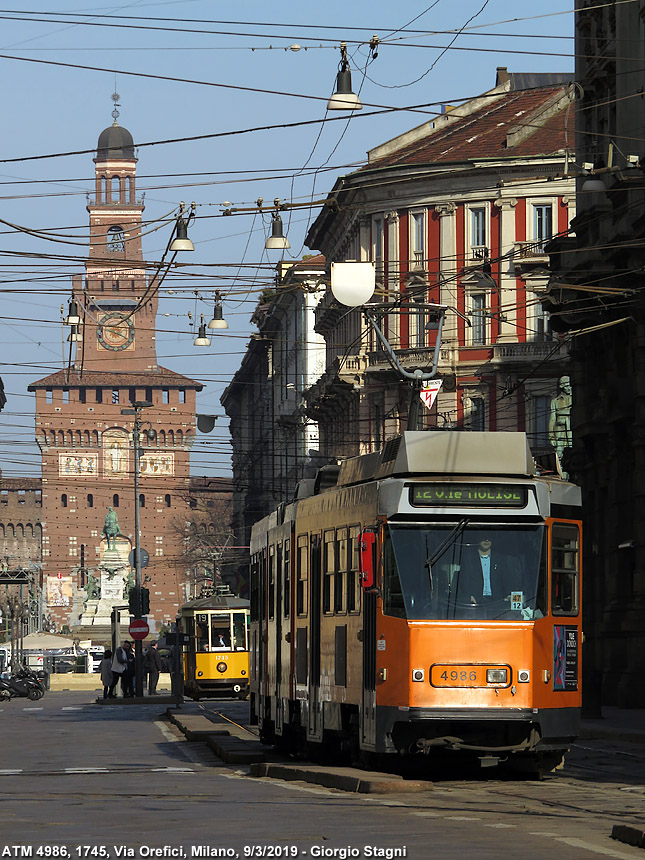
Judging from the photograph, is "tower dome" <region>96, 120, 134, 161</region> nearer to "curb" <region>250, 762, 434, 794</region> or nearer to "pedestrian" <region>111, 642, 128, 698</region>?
"pedestrian" <region>111, 642, 128, 698</region>

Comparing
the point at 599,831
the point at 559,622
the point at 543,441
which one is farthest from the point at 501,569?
the point at 543,441

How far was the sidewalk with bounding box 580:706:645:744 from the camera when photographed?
2374cm

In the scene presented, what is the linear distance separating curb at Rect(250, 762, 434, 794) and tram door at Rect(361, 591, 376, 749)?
15.2 inches

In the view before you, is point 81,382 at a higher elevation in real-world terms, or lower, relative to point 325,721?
higher

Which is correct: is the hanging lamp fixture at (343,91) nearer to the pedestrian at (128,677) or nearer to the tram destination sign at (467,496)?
the tram destination sign at (467,496)

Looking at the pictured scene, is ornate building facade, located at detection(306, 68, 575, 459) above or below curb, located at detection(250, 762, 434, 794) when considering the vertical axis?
above

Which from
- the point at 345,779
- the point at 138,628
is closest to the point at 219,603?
the point at 138,628

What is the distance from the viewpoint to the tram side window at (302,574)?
62.8ft

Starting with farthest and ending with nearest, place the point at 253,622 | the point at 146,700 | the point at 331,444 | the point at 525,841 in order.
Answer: the point at 331,444, the point at 146,700, the point at 253,622, the point at 525,841

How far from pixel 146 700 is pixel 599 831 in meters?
35.3

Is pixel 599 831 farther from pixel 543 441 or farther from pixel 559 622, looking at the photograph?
pixel 543 441

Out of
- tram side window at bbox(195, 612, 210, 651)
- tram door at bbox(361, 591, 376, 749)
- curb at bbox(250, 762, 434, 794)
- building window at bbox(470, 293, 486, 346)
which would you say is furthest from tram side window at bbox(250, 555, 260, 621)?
building window at bbox(470, 293, 486, 346)

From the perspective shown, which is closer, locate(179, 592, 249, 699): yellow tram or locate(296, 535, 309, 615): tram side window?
locate(296, 535, 309, 615): tram side window

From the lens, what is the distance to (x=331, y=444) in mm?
65562
